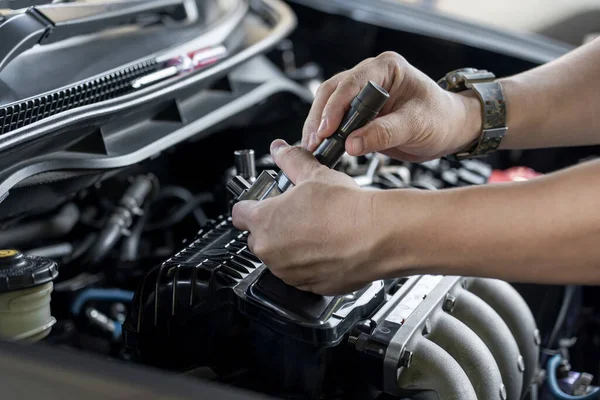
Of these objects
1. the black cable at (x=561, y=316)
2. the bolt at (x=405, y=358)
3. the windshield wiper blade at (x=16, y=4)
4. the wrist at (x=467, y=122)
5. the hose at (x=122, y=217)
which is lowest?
the black cable at (x=561, y=316)

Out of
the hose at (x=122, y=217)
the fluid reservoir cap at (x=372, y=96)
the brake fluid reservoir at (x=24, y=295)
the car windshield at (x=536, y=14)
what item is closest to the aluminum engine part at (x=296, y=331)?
the brake fluid reservoir at (x=24, y=295)

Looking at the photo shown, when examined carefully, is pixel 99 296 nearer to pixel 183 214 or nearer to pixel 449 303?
pixel 183 214

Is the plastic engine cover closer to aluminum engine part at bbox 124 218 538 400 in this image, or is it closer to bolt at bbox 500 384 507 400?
aluminum engine part at bbox 124 218 538 400

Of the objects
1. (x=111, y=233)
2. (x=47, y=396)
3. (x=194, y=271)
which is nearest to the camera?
(x=47, y=396)

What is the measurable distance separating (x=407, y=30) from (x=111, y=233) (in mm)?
963

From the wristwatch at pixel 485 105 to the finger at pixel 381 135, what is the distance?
18cm

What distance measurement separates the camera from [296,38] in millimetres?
2016

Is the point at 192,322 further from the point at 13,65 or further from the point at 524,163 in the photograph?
the point at 524,163

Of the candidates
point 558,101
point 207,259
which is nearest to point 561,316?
point 558,101

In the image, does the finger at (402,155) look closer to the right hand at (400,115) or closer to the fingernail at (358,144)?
the right hand at (400,115)

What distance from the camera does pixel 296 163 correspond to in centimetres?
85

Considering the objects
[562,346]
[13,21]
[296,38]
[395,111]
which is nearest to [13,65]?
[13,21]

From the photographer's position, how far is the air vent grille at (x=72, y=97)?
2.91 feet

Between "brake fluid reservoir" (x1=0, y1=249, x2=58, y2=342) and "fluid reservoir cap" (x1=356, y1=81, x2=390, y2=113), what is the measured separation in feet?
1.32
